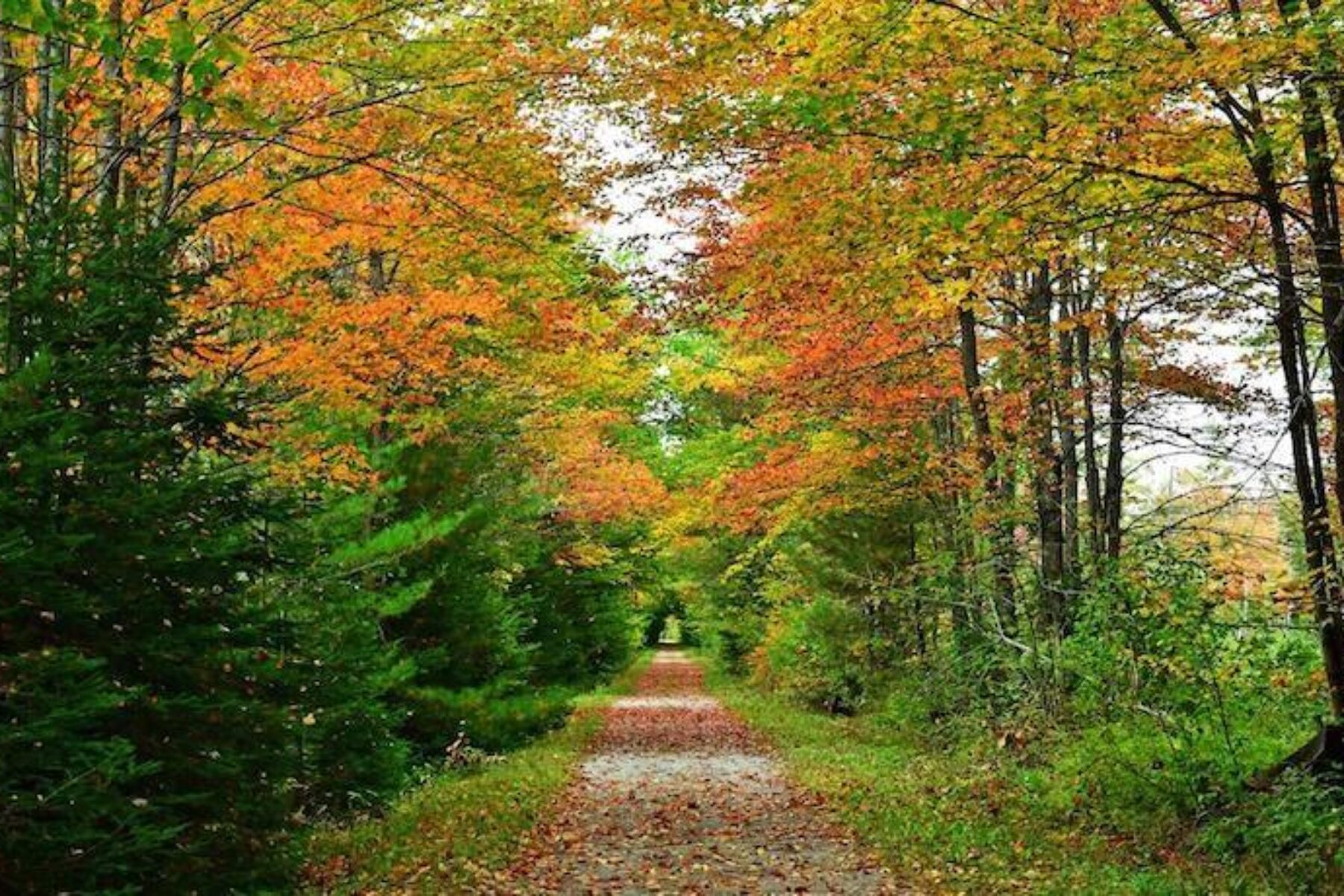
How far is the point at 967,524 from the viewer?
15.6m

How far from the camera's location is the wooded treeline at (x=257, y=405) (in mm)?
5027

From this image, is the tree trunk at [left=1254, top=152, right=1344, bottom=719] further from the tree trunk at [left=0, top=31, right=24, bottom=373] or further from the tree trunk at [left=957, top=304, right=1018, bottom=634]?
the tree trunk at [left=0, top=31, right=24, bottom=373]

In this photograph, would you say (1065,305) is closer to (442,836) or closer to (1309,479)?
(1309,479)

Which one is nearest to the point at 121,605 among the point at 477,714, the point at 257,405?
the point at 257,405

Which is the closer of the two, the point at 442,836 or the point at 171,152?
the point at 171,152

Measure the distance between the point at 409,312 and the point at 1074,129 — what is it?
7.41m

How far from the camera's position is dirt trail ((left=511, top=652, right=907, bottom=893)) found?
9.16 meters

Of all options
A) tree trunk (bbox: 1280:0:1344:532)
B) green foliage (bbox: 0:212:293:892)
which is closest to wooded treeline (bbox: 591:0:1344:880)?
tree trunk (bbox: 1280:0:1344:532)

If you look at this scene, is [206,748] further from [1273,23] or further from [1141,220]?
[1273,23]

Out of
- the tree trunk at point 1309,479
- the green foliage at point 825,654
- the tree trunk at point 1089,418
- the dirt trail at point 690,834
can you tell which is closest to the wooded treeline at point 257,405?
the dirt trail at point 690,834

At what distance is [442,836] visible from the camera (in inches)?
424

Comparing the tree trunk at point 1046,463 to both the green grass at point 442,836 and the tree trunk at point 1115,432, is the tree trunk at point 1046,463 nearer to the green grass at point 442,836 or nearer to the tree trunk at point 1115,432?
the tree trunk at point 1115,432

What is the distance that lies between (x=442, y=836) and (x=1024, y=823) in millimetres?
5162

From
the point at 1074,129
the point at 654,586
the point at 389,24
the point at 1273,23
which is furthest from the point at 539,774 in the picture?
the point at 654,586
